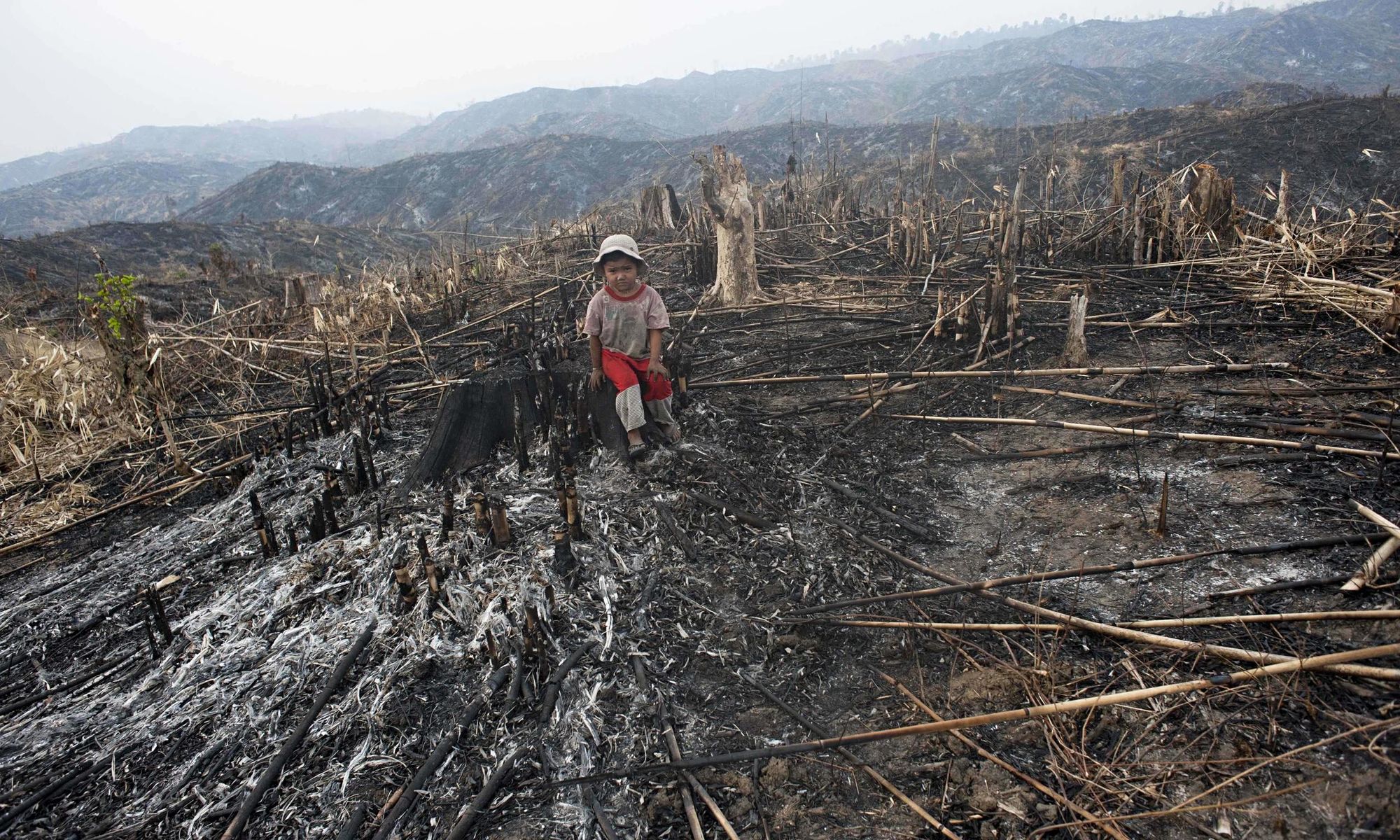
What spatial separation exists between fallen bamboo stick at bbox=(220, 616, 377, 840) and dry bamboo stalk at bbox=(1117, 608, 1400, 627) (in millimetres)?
3192

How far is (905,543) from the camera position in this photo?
3346mm

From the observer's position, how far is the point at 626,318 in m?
4.12

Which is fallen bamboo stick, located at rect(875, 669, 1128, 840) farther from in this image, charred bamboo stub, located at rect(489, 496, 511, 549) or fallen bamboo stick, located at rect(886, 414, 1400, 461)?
fallen bamboo stick, located at rect(886, 414, 1400, 461)

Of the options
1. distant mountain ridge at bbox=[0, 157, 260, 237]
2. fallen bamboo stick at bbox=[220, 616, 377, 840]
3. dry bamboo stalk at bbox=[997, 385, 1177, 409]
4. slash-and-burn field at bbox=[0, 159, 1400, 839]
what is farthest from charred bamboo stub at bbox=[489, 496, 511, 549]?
distant mountain ridge at bbox=[0, 157, 260, 237]

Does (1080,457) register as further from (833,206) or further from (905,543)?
(833,206)

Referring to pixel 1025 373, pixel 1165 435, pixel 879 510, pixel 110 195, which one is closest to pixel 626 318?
pixel 879 510

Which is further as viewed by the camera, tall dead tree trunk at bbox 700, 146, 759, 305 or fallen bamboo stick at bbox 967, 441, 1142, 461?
tall dead tree trunk at bbox 700, 146, 759, 305

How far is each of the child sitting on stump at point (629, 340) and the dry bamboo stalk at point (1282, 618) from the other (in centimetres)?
267

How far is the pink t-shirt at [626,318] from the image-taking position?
161 inches

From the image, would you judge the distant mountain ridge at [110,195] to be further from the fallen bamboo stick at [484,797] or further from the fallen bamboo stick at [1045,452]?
the fallen bamboo stick at [1045,452]

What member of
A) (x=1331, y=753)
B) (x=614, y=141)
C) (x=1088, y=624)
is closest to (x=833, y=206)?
(x=1088, y=624)

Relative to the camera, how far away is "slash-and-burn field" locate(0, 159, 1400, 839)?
2123mm

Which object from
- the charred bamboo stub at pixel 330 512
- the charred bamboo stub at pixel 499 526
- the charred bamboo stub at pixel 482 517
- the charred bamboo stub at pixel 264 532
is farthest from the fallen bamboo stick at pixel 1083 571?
the charred bamboo stub at pixel 264 532

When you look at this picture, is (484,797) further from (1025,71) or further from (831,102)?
(831,102)
